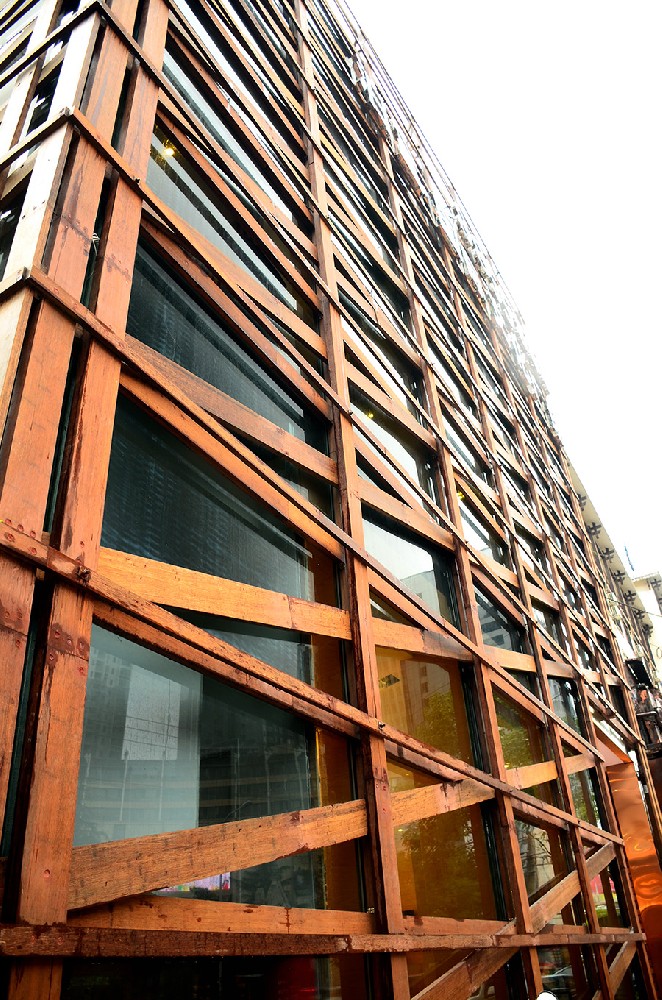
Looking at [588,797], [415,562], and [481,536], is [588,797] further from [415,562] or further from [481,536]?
[415,562]

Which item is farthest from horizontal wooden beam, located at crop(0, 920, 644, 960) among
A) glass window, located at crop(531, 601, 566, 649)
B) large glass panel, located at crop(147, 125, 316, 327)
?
glass window, located at crop(531, 601, 566, 649)

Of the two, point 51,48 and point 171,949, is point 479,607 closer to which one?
point 171,949

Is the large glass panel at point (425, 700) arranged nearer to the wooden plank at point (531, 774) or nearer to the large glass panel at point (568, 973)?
the wooden plank at point (531, 774)

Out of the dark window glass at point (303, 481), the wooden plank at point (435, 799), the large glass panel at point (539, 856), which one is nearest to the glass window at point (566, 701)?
the large glass panel at point (539, 856)

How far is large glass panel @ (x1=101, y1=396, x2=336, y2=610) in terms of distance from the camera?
2.53m

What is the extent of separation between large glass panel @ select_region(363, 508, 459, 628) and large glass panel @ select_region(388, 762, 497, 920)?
134 centimetres

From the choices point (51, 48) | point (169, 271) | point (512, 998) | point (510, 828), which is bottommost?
point (512, 998)

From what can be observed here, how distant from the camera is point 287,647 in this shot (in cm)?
312

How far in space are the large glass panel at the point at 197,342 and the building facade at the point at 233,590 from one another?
0.06 ft

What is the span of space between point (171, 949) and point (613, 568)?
72.4ft

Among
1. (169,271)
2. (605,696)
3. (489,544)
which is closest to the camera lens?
(169,271)

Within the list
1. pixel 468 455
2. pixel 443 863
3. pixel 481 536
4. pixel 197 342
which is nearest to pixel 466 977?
pixel 443 863

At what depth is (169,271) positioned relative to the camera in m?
3.21

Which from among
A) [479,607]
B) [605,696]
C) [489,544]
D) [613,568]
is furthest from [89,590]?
[613,568]
